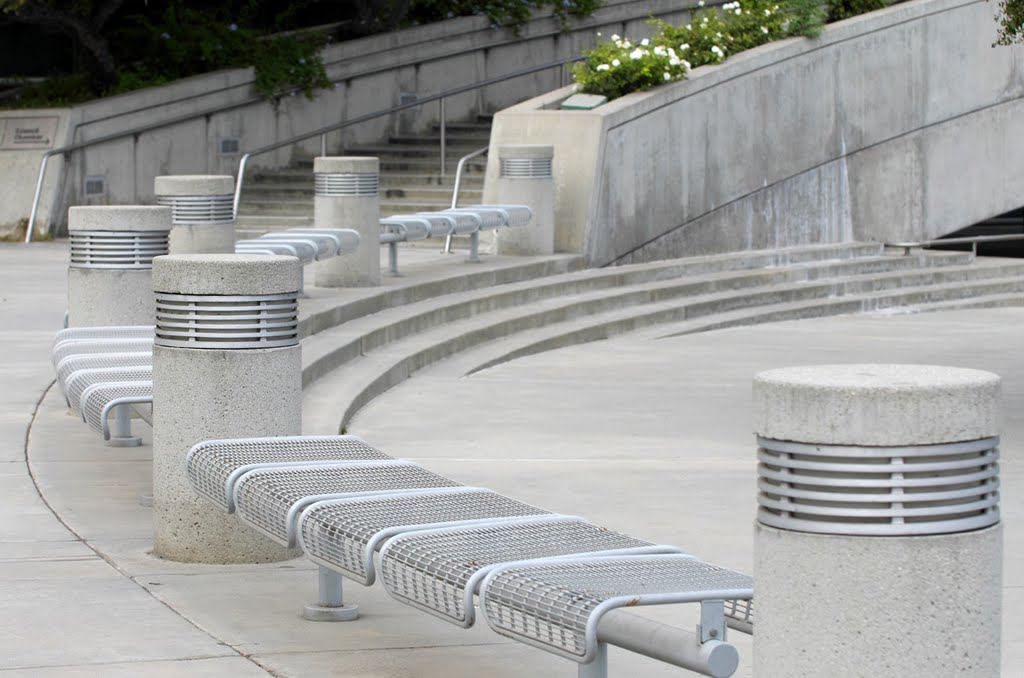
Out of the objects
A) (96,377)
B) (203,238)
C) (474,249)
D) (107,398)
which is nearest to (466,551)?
(107,398)

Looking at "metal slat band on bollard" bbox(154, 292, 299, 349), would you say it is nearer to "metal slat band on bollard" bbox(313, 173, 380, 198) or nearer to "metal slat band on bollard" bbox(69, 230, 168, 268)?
"metal slat band on bollard" bbox(69, 230, 168, 268)

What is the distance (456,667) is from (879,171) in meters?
17.3

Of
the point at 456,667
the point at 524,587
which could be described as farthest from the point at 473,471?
the point at 524,587

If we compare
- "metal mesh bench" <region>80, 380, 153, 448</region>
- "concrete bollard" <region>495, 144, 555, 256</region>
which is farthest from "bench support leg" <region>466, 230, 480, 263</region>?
"metal mesh bench" <region>80, 380, 153, 448</region>

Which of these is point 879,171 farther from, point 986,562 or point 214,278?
point 986,562

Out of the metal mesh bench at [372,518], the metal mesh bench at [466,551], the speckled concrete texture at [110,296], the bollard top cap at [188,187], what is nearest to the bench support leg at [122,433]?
the speckled concrete texture at [110,296]

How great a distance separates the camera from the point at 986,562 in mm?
3938

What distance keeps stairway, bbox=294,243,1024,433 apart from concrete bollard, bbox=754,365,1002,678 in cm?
616

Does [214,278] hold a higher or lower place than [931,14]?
lower

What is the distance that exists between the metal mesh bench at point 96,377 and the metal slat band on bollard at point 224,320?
61.1 inches

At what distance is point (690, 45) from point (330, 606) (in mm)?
14706

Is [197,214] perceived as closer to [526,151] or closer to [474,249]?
[474,249]

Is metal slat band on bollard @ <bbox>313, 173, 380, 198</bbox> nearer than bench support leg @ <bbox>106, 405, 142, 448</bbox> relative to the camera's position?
No

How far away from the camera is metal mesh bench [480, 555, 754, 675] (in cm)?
469
